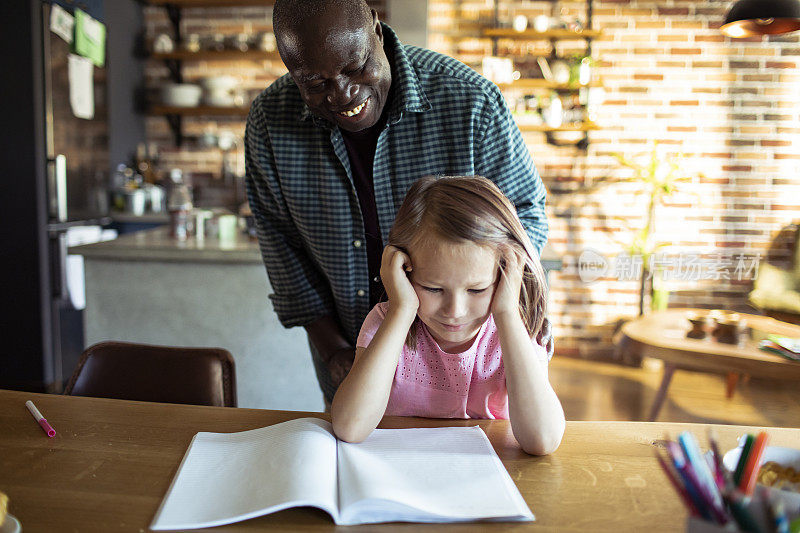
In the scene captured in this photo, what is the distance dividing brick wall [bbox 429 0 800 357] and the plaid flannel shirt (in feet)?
9.56

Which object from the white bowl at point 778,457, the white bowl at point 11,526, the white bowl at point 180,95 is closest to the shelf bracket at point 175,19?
the white bowl at point 180,95

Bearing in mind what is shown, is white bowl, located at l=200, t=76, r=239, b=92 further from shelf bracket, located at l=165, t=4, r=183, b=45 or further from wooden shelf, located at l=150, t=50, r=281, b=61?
shelf bracket, located at l=165, t=4, r=183, b=45

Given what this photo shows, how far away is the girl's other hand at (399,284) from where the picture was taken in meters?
1.00

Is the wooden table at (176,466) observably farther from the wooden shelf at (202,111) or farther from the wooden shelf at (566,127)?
the wooden shelf at (202,111)

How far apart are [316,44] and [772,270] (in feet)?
12.4

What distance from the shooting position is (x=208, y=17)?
443 centimetres

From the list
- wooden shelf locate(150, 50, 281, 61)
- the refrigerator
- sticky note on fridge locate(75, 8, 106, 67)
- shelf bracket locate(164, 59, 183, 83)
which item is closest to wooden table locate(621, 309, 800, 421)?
the refrigerator

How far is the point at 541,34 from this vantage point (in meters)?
3.99

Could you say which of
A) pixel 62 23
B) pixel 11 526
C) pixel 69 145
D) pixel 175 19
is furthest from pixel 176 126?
pixel 11 526

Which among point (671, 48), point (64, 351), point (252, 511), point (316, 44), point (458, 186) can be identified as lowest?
point (64, 351)

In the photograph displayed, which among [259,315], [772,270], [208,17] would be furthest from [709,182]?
[208,17]

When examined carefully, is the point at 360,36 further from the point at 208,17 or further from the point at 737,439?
the point at 208,17

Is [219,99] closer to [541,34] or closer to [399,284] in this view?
[541,34]

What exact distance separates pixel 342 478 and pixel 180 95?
3.99 metres
